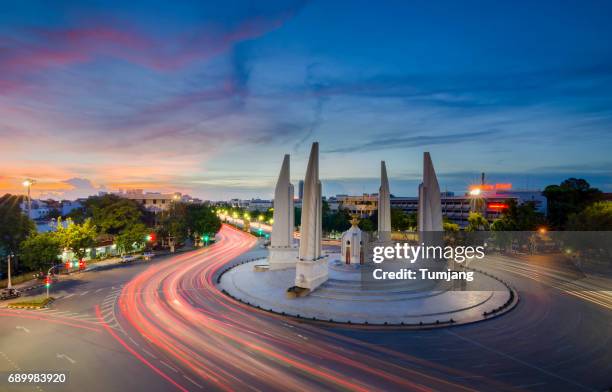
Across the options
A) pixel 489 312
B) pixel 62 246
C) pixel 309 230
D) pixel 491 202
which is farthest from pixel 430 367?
pixel 491 202

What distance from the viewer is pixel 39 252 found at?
33656 millimetres

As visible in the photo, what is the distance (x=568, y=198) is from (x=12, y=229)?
8803cm

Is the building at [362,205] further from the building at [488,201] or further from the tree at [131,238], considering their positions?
the tree at [131,238]

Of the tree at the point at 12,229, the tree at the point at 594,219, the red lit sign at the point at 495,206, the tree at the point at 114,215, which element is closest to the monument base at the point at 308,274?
the tree at the point at 12,229

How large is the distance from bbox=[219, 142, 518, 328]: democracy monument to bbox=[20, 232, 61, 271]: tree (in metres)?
17.5

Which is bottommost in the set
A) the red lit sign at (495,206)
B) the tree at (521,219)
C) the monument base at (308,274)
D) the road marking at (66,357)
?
the road marking at (66,357)

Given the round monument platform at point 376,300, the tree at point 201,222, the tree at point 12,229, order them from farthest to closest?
the tree at point 201,222
the tree at point 12,229
the round monument platform at point 376,300

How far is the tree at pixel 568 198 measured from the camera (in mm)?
60594

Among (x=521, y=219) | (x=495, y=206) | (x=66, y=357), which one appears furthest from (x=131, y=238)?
(x=495, y=206)

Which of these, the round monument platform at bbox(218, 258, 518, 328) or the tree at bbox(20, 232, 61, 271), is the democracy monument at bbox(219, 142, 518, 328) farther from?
the tree at bbox(20, 232, 61, 271)

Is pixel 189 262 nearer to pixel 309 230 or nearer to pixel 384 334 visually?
pixel 309 230

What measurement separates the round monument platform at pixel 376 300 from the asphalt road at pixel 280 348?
1.37 m

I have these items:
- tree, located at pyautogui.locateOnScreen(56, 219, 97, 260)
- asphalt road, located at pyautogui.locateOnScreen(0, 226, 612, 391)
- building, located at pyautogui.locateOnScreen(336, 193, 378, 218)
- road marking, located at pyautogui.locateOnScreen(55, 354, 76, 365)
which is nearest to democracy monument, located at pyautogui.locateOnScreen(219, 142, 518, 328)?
asphalt road, located at pyautogui.locateOnScreen(0, 226, 612, 391)

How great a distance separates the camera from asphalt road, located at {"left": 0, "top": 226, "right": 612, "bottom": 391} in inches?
630
